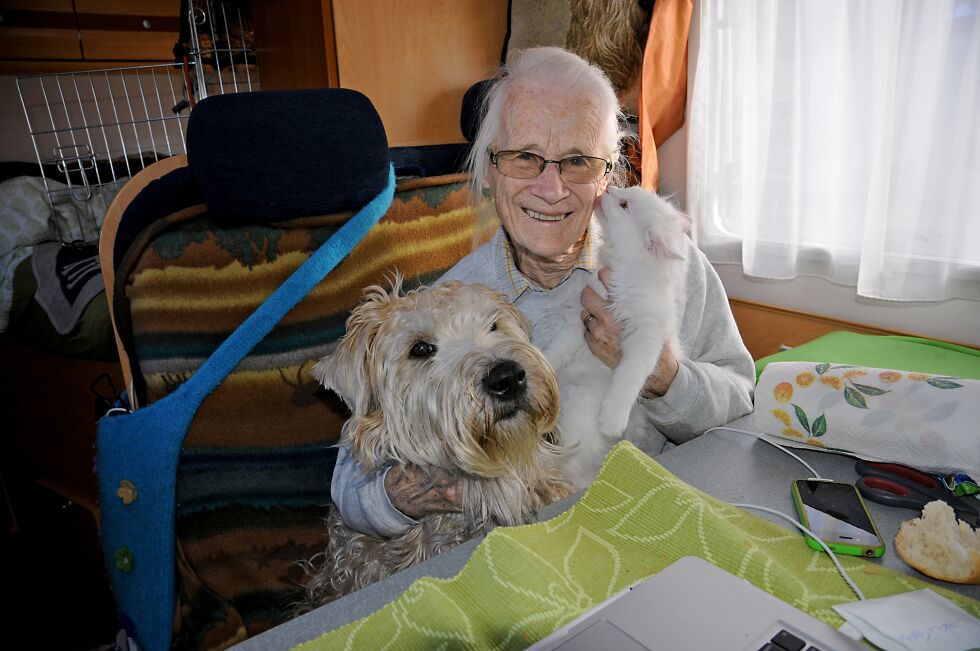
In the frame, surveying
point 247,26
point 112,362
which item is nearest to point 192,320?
point 112,362

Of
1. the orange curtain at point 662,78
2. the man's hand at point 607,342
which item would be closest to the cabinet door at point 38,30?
the orange curtain at point 662,78

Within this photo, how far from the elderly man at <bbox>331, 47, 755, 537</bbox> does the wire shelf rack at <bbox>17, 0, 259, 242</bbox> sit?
100 inches

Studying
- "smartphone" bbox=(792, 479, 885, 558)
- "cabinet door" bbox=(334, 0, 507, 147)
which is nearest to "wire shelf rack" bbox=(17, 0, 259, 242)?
"cabinet door" bbox=(334, 0, 507, 147)

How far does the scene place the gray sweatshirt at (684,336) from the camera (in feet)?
4.96

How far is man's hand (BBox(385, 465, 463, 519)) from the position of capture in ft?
4.65

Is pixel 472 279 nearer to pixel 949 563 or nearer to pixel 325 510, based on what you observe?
pixel 325 510

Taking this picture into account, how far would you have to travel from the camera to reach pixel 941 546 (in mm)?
927

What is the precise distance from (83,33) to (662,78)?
3869 mm

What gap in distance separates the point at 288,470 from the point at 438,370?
0.44m

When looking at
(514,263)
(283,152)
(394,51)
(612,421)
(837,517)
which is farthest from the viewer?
(394,51)

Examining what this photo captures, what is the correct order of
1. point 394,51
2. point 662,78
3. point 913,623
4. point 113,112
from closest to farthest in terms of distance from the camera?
point 913,623, point 662,78, point 394,51, point 113,112

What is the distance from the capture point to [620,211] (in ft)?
5.34

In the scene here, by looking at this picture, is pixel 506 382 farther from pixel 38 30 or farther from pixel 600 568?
pixel 38 30

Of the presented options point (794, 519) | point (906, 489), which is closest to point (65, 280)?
point (794, 519)
